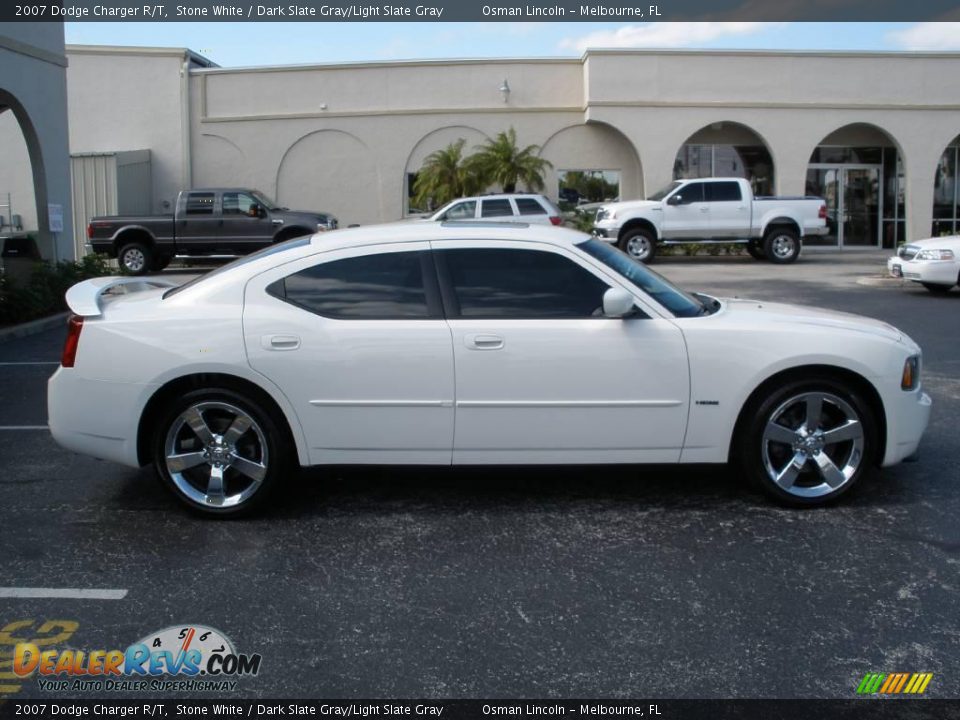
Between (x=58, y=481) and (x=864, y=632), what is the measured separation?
4707 mm

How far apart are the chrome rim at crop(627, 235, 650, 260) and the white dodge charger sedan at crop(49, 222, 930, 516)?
18.2m

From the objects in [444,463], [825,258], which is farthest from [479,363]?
[825,258]

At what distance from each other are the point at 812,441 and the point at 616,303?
1.32m

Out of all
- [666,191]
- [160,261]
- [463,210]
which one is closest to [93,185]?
[160,261]

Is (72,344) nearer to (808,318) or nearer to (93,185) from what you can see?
(808,318)

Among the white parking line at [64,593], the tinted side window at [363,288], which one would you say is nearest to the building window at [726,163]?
the tinted side window at [363,288]

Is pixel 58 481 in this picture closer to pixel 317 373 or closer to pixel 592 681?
pixel 317 373

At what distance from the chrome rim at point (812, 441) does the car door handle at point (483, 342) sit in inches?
59.2

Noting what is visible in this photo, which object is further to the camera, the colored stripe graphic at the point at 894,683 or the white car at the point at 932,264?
the white car at the point at 932,264

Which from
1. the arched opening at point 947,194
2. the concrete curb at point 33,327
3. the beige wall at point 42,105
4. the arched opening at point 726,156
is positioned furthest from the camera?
the arched opening at point 726,156

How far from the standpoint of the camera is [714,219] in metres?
23.8

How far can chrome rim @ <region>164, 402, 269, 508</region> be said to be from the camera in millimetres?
5406

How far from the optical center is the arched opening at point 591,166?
2834cm
